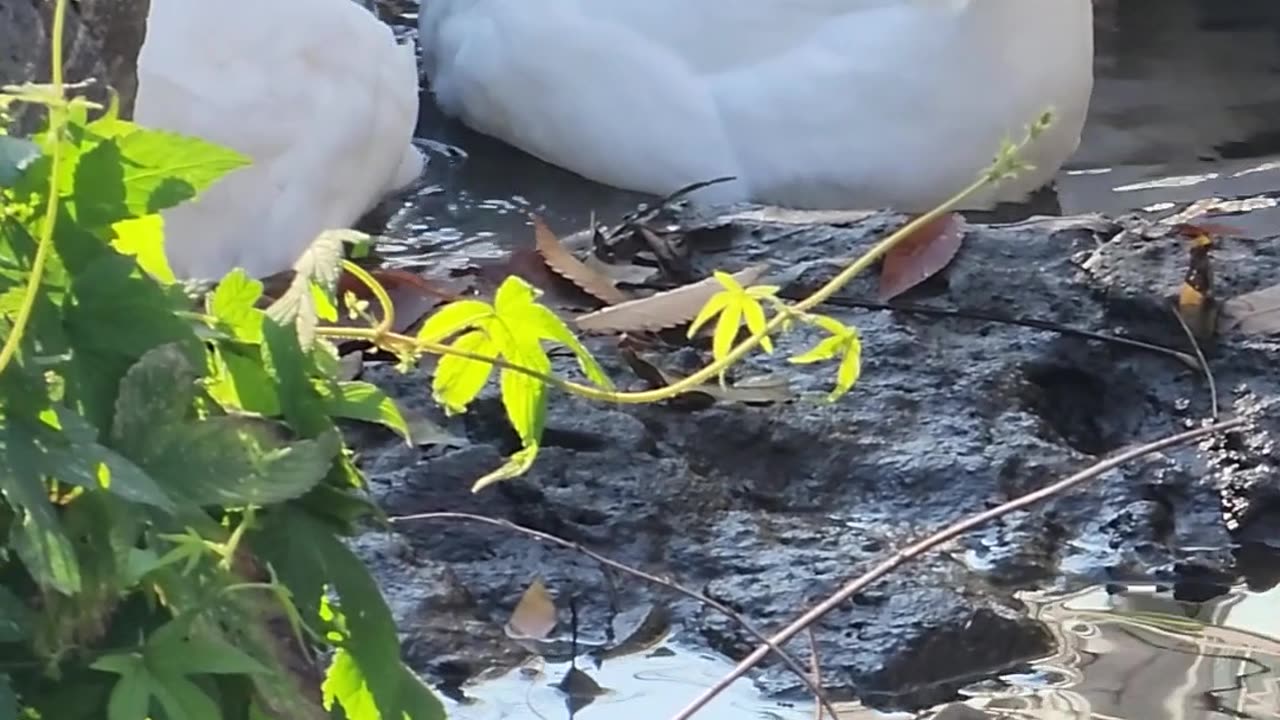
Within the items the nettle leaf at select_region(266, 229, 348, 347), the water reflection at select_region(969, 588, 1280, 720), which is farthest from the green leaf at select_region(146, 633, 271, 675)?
the water reflection at select_region(969, 588, 1280, 720)

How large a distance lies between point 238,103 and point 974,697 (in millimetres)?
1125

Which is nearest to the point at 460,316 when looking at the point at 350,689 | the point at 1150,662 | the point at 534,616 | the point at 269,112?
the point at 350,689

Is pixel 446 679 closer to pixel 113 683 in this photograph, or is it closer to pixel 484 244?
pixel 113 683

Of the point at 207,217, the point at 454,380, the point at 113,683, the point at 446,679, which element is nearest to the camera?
the point at 113,683

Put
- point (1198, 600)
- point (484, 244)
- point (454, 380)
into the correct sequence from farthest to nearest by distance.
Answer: point (484, 244) < point (1198, 600) < point (454, 380)

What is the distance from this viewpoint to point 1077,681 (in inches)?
43.2

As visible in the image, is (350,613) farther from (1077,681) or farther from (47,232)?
(1077,681)

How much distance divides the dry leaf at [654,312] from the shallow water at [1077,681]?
42 centimetres

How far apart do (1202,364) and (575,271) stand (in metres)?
0.54

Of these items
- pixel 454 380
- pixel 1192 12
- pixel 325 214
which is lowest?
pixel 1192 12

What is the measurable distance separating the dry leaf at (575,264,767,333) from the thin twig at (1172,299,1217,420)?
0.35 meters

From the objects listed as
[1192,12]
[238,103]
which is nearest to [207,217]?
[238,103]

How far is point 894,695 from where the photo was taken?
108 centimetres

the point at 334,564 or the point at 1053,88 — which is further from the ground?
the point at 334,564
